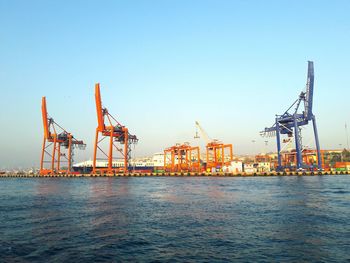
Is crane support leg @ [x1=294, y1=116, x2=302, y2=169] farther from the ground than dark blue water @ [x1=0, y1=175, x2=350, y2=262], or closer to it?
farther from the ground

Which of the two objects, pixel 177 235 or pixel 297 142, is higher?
pixel 297 142

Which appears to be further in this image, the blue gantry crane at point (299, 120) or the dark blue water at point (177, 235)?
the blue gantry crane at point (299, 120)

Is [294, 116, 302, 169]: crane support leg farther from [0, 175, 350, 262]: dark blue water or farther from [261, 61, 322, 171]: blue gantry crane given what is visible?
[0, 175, 350, 262]: dark blue water

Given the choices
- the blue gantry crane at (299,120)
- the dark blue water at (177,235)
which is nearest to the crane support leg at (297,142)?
the blue gantry crane at (299,120)

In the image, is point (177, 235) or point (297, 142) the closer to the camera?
point (177, 235)

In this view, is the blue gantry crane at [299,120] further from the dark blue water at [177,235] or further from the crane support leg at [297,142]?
the dark blue water at [177,235]

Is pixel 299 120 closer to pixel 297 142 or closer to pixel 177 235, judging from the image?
pixel 297 142

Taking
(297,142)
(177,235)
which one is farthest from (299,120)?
(177,235)

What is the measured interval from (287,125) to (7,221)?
260ft

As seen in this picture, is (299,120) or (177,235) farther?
(299,120)

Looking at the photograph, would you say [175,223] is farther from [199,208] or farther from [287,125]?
[287,125]

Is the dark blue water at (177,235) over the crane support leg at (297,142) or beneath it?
beneath

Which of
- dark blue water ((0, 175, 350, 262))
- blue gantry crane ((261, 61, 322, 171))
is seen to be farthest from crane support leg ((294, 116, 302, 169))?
dark blue water ((0, 175, 350, 262))

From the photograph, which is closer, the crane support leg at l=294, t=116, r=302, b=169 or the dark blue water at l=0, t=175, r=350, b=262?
the dark blue water at l=0, t=175, r=350, b=262
